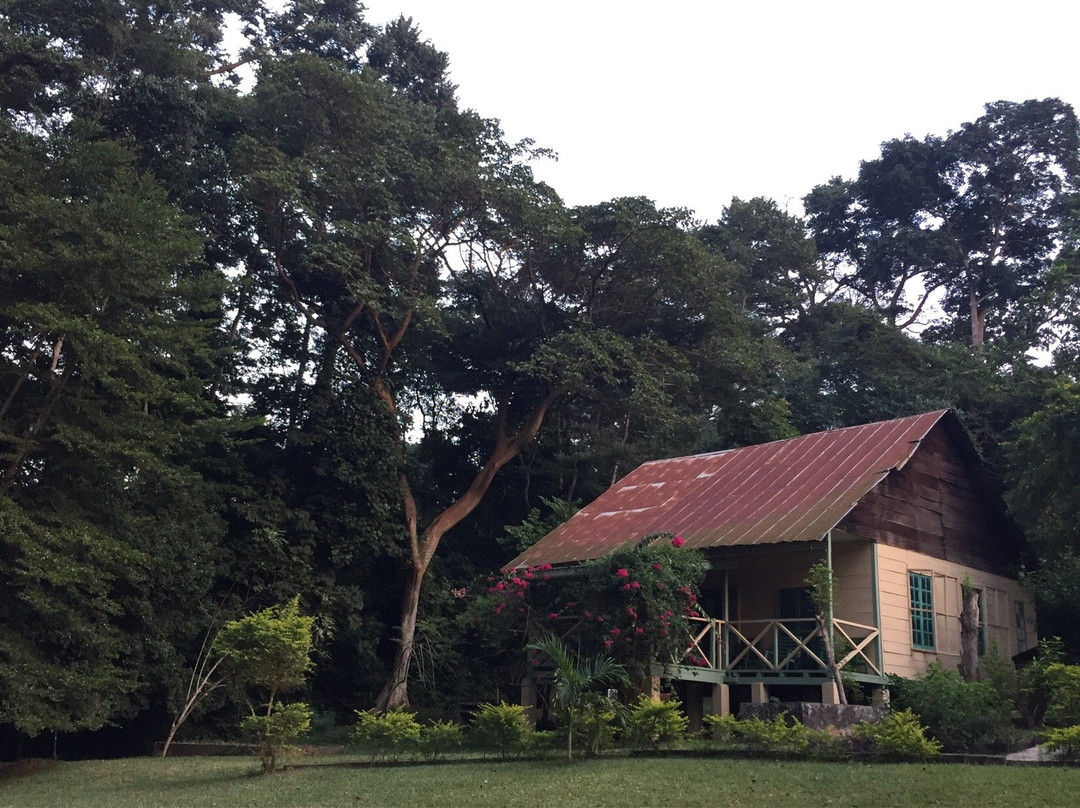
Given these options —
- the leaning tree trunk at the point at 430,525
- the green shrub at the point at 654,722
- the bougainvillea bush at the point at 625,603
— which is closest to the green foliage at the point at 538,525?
the leaning tree trunk at the point at 430,525

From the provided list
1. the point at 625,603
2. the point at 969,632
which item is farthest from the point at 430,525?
the point at 969,632

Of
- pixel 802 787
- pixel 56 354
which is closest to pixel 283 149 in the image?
pixel 56 354

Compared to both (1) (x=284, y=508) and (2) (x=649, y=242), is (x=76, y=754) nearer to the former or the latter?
(1) (x=284, y=508)

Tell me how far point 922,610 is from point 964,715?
20.3ft

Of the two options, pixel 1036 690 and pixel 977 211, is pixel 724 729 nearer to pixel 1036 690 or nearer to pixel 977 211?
pixel 1036 690

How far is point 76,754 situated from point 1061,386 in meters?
22.6

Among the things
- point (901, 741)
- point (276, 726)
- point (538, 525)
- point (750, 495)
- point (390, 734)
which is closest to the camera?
point (901, 741)

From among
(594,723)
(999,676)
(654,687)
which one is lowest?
(594,723)

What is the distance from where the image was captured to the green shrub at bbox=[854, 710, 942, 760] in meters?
Result: 12.5

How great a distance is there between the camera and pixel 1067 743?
11758 mm

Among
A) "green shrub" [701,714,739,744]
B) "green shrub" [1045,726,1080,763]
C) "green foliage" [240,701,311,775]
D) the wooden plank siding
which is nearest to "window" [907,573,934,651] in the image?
the wooden plank siding

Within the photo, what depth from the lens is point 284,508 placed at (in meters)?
26.0

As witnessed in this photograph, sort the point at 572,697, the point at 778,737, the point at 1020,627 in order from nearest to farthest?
the point at 778,737
the point at 572,697
the point at 1020,627

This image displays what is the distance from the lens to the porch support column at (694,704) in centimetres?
2094
